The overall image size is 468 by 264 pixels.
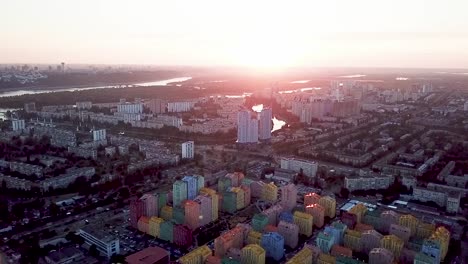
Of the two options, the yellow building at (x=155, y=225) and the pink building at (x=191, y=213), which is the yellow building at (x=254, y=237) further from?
the yellow building at (x=155, y=225)

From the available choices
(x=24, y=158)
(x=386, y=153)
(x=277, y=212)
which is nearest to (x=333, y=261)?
(x=277, y=212)

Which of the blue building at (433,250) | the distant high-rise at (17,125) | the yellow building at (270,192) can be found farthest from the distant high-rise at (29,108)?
the blue building at (433,250)

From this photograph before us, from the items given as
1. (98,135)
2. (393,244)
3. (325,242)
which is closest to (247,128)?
(98,135)

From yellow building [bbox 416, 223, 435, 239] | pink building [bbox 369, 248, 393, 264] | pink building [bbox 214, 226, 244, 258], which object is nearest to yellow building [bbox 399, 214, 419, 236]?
yellow building [bbox 416, 223, 435, 239]

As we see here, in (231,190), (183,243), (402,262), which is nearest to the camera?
(402,262)

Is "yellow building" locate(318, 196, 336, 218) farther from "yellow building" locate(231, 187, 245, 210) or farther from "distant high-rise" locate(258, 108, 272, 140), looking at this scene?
"distant high-rise" locate(258, 108, 272, 140)

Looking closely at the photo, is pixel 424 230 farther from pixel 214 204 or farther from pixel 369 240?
pixel 214 204

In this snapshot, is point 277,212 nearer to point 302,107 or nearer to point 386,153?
point 386,153
